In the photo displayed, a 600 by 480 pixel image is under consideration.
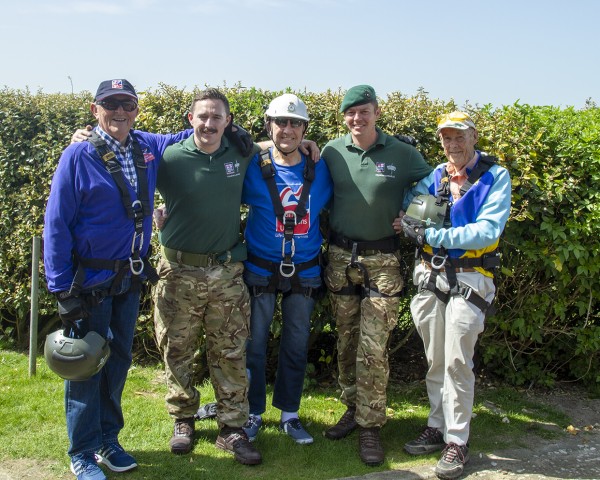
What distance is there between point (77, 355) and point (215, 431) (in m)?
1.59

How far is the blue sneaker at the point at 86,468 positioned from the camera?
4.30 m

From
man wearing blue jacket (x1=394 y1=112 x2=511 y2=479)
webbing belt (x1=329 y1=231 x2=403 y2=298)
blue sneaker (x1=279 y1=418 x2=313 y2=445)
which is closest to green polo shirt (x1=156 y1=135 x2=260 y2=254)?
webbing belt (x1=329 y1=231 x2=403 y2=298)

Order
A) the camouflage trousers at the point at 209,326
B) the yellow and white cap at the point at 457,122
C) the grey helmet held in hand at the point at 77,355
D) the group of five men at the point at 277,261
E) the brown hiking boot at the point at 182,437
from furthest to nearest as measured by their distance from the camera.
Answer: the brown hiking boot at the point at 182,437 → the camouflage trousers at the point at 209,326 → the yellow and white cap at the point at 457,122 → the group of five men at the point at 277,261 → the grey helmet held in hand at the point at 77,355

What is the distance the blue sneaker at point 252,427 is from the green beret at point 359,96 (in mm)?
2515

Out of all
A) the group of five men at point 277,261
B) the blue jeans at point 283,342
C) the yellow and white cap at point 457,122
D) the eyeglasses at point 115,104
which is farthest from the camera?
the blue jeans at point 283,342

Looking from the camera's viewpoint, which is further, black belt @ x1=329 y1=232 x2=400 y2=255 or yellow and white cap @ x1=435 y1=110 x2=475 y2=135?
black belt @ x1=329 y1=232 x2=400 y2=255

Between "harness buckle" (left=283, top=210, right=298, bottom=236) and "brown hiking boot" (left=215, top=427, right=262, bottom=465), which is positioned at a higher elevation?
"harness buckle" (left=283, top=210, right=298, bottom=236)

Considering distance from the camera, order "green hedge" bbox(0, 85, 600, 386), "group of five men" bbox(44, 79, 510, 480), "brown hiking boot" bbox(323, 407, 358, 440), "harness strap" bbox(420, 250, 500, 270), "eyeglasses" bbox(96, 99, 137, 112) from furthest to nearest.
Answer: "green hedge" bbox(0, 85, 600, 386) < "brown hiking boot" bbox(323, 407, 358, 440) < "harness strap" bbox(420, 250, 500, 270) < "group of five men" bbox(44, 79, 510, 480) < "eyeglasses" bbox(96, 99, 137, 112)

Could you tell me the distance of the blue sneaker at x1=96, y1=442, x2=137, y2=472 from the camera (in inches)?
179

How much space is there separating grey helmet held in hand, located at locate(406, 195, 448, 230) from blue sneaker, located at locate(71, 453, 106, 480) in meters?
2.77

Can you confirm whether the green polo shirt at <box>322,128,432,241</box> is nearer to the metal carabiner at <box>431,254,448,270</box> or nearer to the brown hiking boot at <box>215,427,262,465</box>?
the metal carabiner at <box>431,254,448,270</box>

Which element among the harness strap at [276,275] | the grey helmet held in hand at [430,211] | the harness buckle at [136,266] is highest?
the grey helmet held in hand at [430,211]

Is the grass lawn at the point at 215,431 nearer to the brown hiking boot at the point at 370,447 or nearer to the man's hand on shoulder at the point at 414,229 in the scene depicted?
the brown hiking boot at the point at 370,447

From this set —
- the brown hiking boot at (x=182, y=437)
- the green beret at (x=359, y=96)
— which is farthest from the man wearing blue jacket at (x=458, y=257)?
the brown hiking boot at (x=182, y=437)
